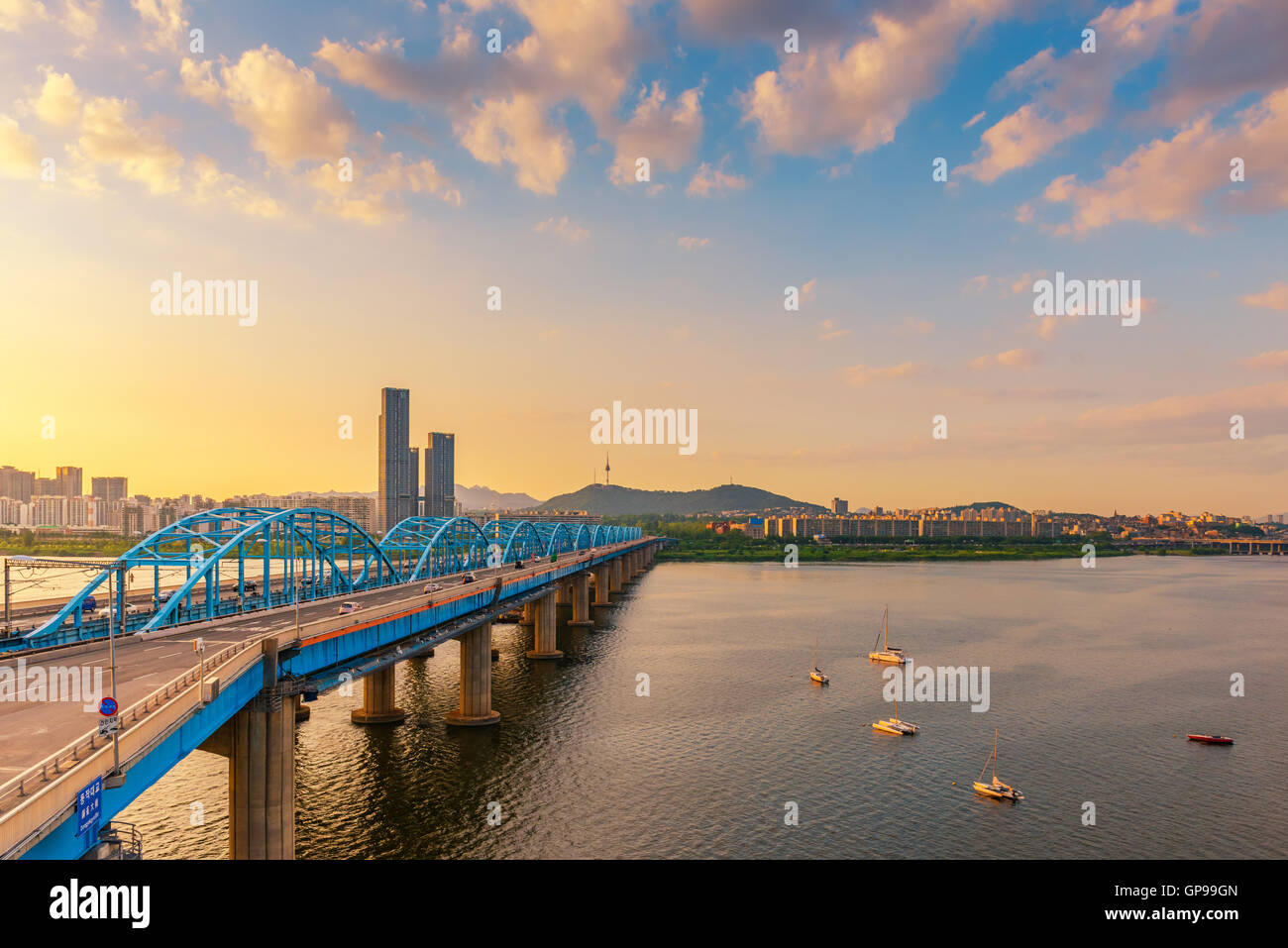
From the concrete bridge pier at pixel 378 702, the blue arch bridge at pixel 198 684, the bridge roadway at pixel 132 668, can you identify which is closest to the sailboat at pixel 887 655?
the blue arch bridge at pixel 198 684

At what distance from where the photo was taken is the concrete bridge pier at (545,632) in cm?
8512

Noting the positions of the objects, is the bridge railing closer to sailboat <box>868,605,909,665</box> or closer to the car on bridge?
the car on bridge

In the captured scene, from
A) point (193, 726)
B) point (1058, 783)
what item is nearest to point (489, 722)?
point (193, 726)

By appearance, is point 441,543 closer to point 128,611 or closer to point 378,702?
point 378,702

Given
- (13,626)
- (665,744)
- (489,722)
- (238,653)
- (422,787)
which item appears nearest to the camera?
(238,653)

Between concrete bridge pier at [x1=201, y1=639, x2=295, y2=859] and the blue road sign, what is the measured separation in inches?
457

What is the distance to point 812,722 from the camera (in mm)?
59750

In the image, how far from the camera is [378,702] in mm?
56438

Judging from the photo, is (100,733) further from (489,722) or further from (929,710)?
(929,710)

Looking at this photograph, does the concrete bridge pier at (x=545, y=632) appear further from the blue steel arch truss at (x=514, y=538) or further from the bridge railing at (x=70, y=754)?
the bridge railing at (x=70, y=754)

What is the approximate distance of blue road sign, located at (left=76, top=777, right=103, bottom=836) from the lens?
18.0 meters

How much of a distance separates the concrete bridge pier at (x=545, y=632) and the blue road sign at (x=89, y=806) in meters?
66.1

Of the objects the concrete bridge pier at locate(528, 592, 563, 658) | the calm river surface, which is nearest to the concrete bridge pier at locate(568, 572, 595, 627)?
the calm river surface
